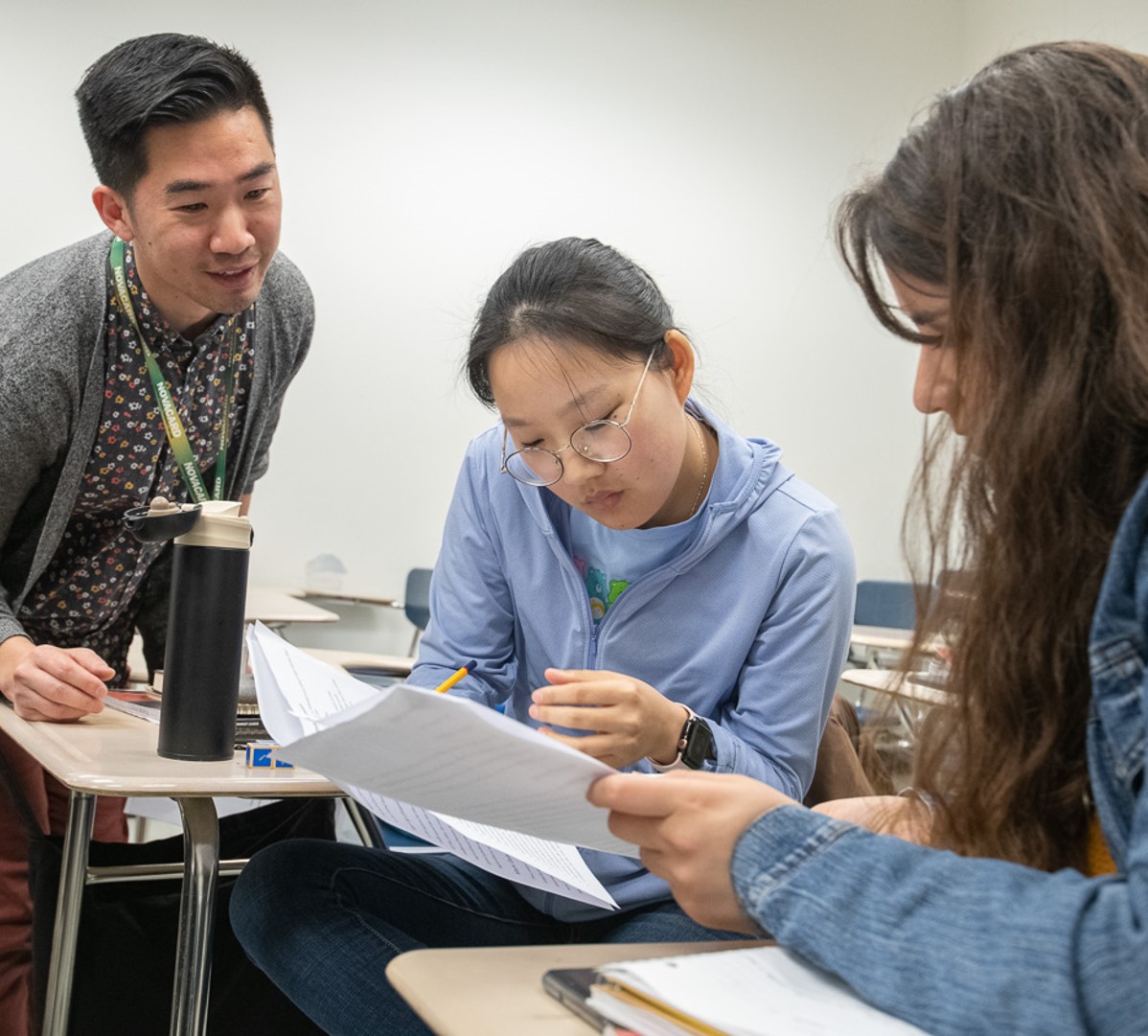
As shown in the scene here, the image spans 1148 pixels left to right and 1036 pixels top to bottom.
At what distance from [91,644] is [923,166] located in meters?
1.56

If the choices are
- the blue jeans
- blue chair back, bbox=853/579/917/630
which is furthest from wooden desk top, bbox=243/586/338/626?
blue chair back, bbox=853/579/917/630

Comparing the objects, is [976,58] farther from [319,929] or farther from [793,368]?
[319,929]

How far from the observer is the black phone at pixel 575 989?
2.13 ft

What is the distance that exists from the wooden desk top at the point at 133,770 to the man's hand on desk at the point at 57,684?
18 mm

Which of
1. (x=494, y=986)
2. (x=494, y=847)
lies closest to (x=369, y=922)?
(x=494, y=847)

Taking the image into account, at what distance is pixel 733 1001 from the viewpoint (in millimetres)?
584

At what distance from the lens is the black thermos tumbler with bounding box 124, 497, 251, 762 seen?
1252 millimetres

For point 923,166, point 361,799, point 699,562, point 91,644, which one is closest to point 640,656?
point 699,562

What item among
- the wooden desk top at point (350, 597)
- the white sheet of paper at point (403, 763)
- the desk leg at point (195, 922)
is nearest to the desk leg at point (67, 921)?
the desk leg at point (195, 922)

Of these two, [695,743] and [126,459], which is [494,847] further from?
[126,459]

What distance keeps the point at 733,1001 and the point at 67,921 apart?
1030mm

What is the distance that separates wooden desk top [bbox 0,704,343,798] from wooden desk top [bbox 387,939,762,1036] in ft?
1.46

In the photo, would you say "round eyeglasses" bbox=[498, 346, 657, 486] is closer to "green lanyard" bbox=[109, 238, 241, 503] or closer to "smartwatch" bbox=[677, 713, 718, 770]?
"smartwatch" bbox=[677, 713, 718, 770]

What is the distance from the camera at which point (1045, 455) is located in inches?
28.1
